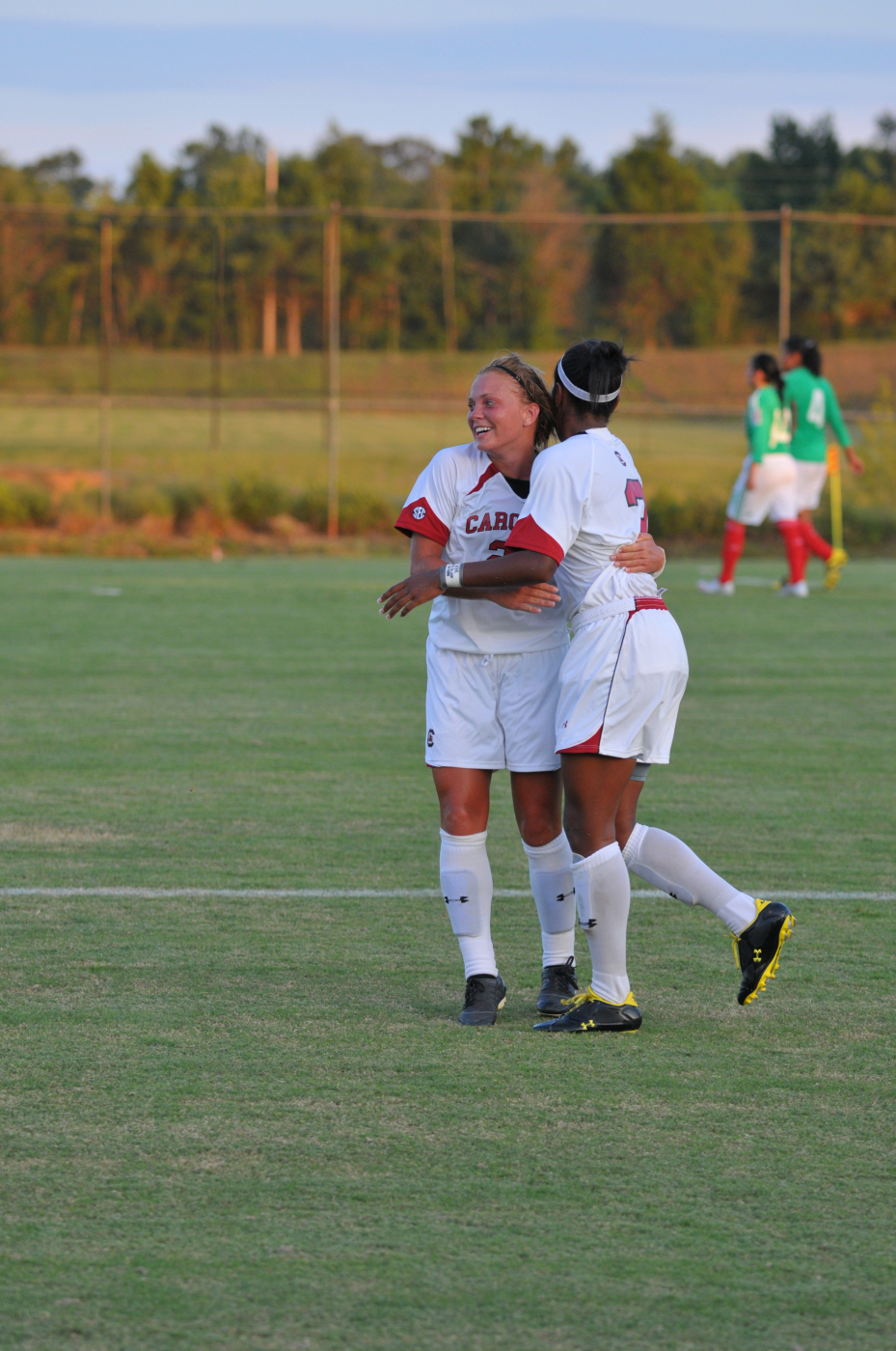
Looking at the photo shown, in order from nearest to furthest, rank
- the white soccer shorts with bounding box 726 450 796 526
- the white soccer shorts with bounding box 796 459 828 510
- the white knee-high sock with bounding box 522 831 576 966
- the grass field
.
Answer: the grass field → the white knee-high sock with bounding box 522 831 576 966 → the white soccer shorts with bounding box 726 450 796 526 → the white soccer shorts with bounding box 796 459 828 510

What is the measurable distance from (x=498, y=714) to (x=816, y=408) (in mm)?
12666

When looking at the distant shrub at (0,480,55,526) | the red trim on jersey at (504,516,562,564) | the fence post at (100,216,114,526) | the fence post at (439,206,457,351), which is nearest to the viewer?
the red trim on jersey at (504,516,562,564)

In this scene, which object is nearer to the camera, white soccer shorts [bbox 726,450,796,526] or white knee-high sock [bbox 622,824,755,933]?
white knee-high sock [bbox 622,824,755,933]

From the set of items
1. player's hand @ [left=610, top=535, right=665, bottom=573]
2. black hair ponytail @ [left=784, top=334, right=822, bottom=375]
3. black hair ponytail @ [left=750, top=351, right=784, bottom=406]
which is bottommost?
player's hand @ [left=610, top=535, right=665, bottom=573]

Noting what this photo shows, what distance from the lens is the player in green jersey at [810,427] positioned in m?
16.1

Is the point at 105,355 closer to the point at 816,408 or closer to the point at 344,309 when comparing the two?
the point at 344,309

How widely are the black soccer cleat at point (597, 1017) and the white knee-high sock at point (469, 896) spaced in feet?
0.79

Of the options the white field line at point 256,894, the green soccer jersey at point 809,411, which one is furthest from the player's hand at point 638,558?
the green soccer jersey at point 809,411

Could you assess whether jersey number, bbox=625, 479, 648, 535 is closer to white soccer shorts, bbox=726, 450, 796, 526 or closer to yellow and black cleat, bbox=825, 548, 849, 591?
white soccer shorts, bbox=726, 450, 796, 526

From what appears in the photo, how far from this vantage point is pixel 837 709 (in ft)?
33.7

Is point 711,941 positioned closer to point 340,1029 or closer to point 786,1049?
point 786,1049

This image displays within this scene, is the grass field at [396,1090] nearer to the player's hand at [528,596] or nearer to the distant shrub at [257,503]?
the player's hand at [528,596]

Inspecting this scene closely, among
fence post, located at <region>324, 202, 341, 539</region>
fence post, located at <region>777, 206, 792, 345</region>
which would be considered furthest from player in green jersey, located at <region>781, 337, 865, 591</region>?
fence post, located at <region>324, 202, 341, 539</region>

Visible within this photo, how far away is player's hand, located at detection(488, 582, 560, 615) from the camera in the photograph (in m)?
4.18
